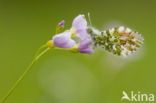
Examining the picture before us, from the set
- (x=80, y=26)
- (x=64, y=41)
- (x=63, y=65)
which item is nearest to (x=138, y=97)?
(x=63, y=65)

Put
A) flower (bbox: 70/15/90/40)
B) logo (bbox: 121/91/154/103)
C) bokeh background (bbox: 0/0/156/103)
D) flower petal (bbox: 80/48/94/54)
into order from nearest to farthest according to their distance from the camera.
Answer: flower petal (bbox: 80/48/94/54) → flower (bbox: 70/15/90/40) → logo (bbox: 121/91/154/103) → bokeh background (bbox: 0/0/156/103)

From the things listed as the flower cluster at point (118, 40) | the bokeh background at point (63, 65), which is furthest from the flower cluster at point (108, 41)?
the bokeh background at point (63, 65)

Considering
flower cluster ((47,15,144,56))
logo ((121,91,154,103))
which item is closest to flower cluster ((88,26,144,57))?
flower cluster ((47,15,144,56))

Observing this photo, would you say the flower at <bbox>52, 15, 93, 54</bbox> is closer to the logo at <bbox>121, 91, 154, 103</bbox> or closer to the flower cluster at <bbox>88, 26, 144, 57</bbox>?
the flower cluster at <bbox>88, 26, 144, 57</bbox>

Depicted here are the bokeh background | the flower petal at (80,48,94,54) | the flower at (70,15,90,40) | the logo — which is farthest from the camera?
the bokeh background

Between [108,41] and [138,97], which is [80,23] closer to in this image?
[108,41]

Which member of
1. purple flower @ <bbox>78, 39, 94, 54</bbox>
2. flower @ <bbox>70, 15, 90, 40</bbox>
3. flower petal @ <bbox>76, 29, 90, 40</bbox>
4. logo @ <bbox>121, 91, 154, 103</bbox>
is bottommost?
purple flower @ <bbox>78, 39, 94, 54</bbox>

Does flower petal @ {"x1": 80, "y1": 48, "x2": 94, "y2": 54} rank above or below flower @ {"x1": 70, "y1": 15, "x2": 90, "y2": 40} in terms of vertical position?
below
